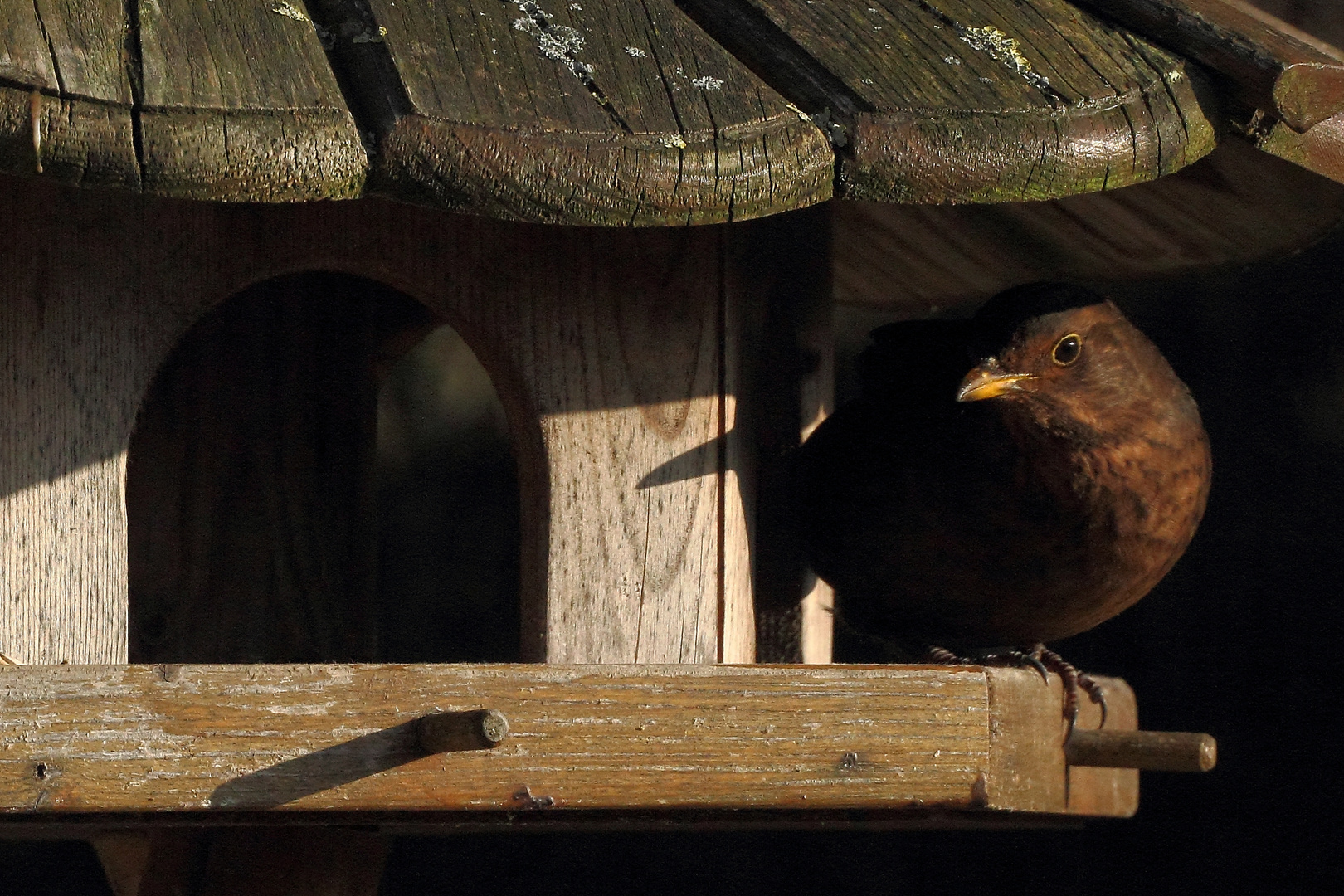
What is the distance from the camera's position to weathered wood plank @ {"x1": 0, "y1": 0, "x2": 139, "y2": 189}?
171 cm

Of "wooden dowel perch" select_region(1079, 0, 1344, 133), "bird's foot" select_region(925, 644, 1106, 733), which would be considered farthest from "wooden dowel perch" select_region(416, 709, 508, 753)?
"wooden dowel perch" select_region(1079, 0, 1344, 133)

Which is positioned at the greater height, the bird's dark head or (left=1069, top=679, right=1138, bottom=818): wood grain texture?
the bird's dark head

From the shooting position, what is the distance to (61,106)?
172 centimetres

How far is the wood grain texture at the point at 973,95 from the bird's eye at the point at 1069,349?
31.1 inches

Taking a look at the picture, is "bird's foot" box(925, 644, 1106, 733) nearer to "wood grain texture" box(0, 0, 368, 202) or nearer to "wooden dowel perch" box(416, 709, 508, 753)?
"wooden dowel perch" box(416, 709, 508, 753)

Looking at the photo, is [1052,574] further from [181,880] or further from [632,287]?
[181,880]

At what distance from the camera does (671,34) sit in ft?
6.83

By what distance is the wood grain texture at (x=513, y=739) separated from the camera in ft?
6.19

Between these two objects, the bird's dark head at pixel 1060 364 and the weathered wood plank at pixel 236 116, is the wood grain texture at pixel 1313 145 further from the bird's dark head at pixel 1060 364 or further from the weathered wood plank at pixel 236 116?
the weathered wood plank at pixel 236 116

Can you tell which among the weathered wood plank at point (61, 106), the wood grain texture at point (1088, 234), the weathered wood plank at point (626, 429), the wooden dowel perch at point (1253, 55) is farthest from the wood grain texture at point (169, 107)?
the wood grain texture at point (1088, 234)

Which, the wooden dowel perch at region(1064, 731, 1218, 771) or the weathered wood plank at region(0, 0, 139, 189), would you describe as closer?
the weathered wood plank at region(0, 0, 139, 189)

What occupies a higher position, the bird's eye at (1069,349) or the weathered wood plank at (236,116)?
the weathered wood plank at (236,116)

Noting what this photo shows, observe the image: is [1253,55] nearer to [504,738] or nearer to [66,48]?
[504,738]

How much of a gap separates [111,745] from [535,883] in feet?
8.10
